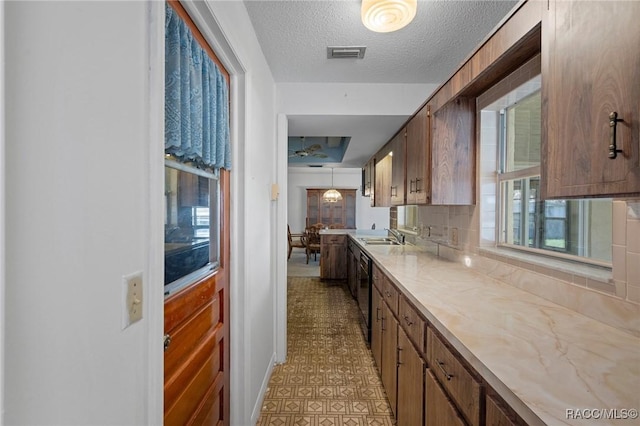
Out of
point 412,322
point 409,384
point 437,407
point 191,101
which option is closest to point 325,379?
point 409,384

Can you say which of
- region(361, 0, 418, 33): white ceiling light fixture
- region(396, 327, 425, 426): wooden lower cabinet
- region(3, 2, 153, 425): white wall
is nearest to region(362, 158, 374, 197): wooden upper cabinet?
region(361, 0, 418, 33): white ceiling light fixture

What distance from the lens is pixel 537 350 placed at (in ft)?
2.85

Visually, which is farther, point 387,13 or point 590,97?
point 387,13

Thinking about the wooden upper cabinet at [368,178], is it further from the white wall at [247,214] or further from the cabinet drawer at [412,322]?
the cabinet drawer at [412,322]

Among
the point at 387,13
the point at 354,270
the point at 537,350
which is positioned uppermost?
the point at 387,13

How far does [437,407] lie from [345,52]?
6.82 ft

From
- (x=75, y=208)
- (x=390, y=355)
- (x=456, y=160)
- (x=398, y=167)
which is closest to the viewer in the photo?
(x=75, y=208)

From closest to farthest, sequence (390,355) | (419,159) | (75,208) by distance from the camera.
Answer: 1. (75,208)
2. (390,355)
3. (419,159)

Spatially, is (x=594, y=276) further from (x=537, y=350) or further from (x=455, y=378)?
(x=455, y=378)

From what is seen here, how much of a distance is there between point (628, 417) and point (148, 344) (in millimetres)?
1081

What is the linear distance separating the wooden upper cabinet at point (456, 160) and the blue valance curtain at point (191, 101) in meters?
1.43

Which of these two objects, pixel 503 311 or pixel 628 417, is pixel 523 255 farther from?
pixel 628 417

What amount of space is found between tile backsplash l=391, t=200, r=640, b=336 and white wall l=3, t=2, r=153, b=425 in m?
1.54

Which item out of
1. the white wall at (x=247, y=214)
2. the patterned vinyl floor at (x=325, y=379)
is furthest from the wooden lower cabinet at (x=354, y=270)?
the white wall at (x=247, y=214)
